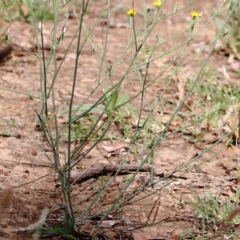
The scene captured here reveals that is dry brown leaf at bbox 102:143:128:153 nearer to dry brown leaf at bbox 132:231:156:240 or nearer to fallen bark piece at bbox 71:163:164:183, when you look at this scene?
fallen bark piece at bbox 71:163:164:183

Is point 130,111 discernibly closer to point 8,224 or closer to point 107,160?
point 107,160

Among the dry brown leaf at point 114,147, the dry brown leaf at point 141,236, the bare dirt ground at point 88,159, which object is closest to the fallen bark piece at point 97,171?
the bare dirt ground at point 88,159

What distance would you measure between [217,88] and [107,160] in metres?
1.23

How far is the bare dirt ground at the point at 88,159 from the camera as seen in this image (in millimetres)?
2365

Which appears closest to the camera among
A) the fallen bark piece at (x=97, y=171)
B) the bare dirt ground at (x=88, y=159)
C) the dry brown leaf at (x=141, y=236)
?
the dry brown leaf at (x=141, y=236)

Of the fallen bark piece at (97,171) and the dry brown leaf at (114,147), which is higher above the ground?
the dry brown leaf at (114,147)

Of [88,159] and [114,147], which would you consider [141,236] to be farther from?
[114,147]

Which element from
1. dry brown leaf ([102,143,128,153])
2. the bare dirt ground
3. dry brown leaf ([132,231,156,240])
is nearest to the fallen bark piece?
the bare dirt ground

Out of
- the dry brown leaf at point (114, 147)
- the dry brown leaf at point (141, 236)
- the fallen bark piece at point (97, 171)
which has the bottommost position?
the dry brown leaf at point (141, 236)

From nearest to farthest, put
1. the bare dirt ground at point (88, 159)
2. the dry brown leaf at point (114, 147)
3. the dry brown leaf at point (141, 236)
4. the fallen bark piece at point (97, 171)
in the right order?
the dry brown leaf at point (141, 236)
the bare dirt ground at point (88, 159)
the fallen bark piece at point (97, 171)
the dry brown leaf at point (114, 147)

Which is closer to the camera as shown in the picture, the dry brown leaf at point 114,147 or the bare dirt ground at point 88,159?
the bare dirt ground at point 88,159

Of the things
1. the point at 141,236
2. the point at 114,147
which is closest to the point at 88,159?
the point at 114,147

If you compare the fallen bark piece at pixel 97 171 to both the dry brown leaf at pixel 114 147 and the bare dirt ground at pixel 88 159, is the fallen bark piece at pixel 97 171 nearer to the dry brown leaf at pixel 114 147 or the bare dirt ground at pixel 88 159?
the bare dirt ground at pixel 88 159

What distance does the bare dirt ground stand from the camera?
93.1 inches
